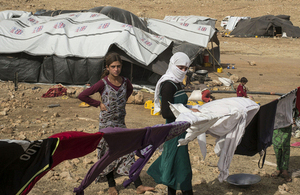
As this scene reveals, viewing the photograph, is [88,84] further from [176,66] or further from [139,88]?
[176,66]

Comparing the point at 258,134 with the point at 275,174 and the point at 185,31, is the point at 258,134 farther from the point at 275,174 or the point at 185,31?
the point at 185,31

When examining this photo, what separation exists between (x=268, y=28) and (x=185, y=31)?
12649 mm

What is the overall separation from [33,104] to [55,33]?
390cm

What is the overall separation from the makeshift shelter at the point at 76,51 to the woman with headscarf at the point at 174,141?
24.5 ft

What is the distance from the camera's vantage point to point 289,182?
403 centimetres

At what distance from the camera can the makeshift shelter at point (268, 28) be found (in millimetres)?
23812

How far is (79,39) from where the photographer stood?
11117 millimetres

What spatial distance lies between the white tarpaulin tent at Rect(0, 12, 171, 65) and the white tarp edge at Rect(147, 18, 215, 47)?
2.15 meters

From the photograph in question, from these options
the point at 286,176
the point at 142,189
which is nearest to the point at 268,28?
the point at 286,176

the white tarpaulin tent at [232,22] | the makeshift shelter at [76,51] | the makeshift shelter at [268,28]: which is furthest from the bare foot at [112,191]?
the white tarpaulin tent at [232,22]

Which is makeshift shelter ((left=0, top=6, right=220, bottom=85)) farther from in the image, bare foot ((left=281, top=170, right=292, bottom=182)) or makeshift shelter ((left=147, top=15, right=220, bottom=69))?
bare foot ((left=281, top=170, right=292, bottom=182))

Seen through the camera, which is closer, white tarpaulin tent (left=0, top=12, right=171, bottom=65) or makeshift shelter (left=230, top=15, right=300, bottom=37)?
white tarpaulin tent (left=0, top=12, right=171, bottom=65)

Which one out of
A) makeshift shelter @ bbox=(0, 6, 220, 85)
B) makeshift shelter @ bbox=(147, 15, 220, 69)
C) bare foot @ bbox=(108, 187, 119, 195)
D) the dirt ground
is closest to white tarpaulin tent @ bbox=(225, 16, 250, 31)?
the dirt ground

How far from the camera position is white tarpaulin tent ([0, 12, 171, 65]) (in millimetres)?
10602
